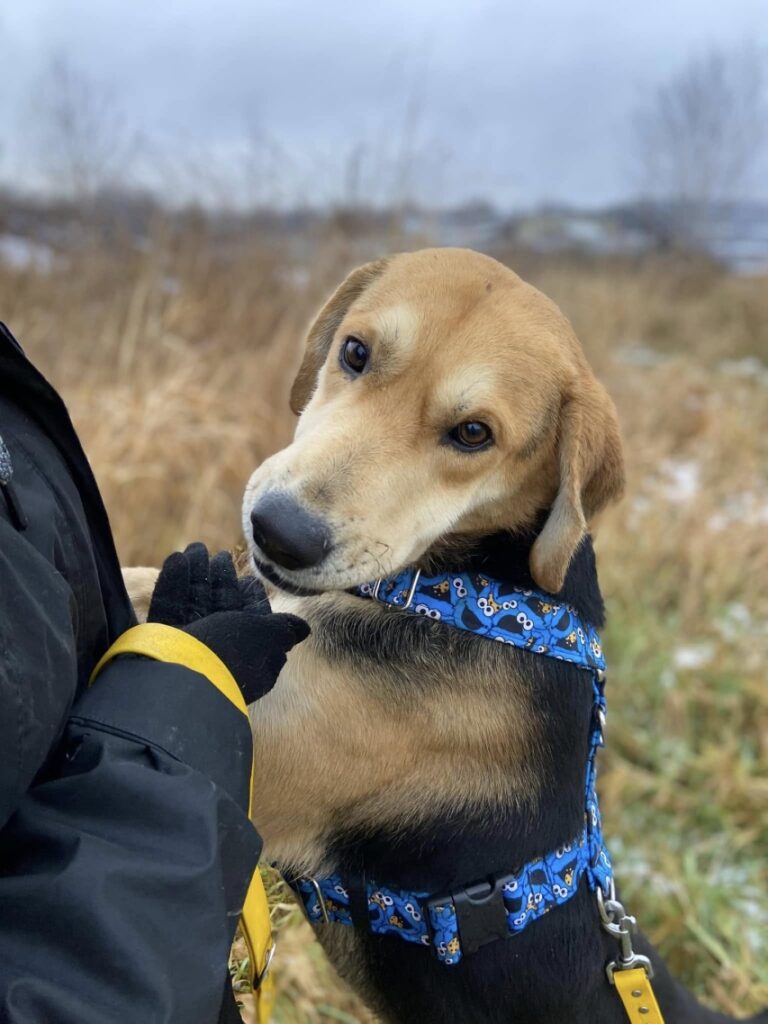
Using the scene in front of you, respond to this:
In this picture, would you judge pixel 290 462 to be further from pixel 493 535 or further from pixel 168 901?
pixel 168 901

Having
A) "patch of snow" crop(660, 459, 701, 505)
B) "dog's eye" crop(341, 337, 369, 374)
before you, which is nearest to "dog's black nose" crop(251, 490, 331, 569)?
"dog's eye" crop(341, 337, 369, 374)

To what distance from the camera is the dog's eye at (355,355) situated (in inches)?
91.5

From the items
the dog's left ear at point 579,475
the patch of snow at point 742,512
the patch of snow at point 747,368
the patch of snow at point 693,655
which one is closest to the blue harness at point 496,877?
the dog's left ear at point 579,475

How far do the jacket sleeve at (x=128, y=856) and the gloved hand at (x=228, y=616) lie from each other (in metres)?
0.22

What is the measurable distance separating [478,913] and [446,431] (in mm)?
1165

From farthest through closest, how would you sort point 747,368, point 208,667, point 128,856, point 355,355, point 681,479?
point 747,368 < point 681,479 < point 355,355 < point 208,667 < point 128,856

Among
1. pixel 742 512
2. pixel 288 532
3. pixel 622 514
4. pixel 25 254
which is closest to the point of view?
pixel 288 532

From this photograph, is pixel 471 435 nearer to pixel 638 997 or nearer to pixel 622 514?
pixel 638 997

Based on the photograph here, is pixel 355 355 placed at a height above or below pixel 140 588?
above

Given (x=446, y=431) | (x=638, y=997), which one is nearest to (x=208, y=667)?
(x=446, y=431)

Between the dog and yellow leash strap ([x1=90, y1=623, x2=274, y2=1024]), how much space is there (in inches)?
13.1

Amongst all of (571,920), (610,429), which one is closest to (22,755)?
(571,920)

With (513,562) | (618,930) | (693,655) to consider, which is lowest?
(693,655)

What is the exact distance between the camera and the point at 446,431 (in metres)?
2.24
